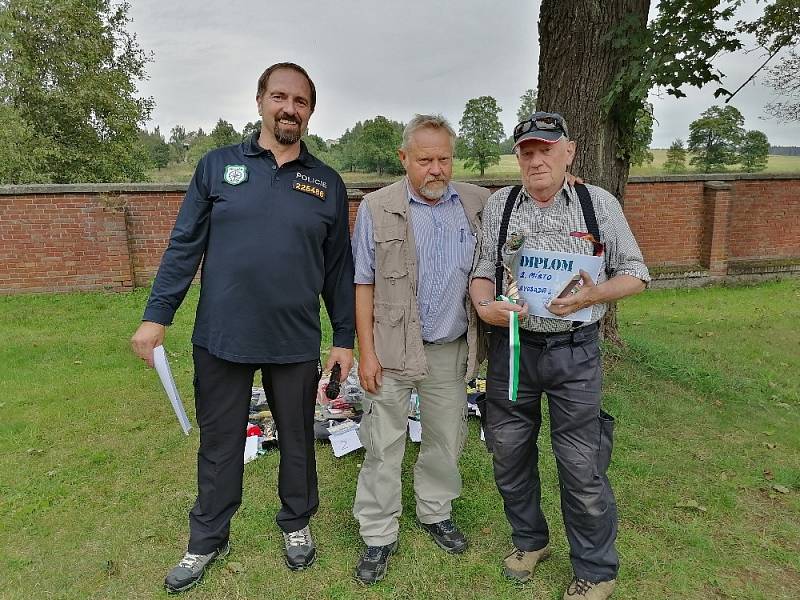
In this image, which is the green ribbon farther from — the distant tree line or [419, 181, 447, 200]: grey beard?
the distant tree line

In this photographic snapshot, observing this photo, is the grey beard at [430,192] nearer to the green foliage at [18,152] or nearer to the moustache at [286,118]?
the moustache at [286,118]

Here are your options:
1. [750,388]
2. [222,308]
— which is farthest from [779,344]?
[222,308]

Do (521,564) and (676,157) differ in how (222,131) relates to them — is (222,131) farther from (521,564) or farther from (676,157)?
(521,564)

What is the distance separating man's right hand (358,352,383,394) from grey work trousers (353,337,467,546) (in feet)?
0.13

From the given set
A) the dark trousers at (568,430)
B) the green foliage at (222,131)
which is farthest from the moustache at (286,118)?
the green foliage at (222,131)

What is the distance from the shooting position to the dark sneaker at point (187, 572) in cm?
272

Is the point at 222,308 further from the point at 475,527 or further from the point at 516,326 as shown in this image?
the point at 475,527

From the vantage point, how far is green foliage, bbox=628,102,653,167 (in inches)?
201

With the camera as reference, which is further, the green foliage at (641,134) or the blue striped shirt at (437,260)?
the green foliage at (641,134)

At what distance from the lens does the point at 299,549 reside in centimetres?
291

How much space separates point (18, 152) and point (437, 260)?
17.7 metres

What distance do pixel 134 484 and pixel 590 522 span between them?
9.15 ft

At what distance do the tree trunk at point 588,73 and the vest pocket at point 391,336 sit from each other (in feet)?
10.00

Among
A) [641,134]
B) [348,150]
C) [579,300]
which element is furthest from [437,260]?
[348,150]
